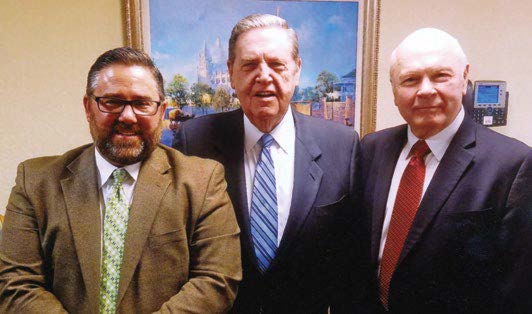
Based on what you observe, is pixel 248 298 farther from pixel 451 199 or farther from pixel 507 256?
pixel 507 256

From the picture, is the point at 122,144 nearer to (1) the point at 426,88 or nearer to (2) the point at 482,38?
(1) the point at 426,88

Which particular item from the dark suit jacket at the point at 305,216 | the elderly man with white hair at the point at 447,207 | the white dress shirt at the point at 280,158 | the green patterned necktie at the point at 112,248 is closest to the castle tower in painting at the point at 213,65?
the dark suit jacket at the point at 305,216

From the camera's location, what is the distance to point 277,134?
66.9 inches

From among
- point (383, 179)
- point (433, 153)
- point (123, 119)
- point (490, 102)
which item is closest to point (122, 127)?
point (123, 119)

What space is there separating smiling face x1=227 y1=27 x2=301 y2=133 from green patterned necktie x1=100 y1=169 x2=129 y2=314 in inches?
25.2

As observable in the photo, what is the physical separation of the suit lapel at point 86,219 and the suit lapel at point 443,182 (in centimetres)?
109

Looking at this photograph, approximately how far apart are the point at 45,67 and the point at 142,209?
1290mm

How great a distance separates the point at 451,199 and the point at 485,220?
0.43ft

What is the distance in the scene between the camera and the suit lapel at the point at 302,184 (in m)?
1.60

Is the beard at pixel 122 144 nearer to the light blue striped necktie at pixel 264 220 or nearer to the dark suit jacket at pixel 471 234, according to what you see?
the light blue striped necktie at pixel 264 220

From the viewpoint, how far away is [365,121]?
258cm

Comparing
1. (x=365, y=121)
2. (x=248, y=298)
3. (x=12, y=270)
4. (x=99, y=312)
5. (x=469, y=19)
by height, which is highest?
(x=469, y=19)

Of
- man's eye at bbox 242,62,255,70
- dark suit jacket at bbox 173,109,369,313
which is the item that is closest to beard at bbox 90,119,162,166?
dark suit jacket at bbox 173,109,369,313

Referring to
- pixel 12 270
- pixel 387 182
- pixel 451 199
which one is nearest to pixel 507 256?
pixel 451 199
